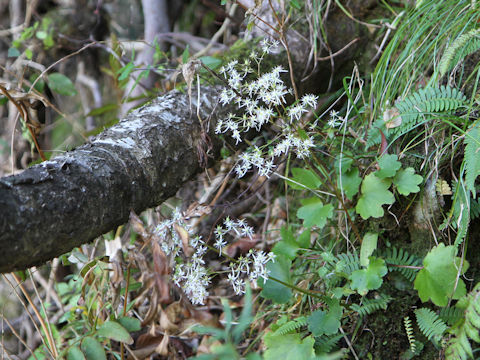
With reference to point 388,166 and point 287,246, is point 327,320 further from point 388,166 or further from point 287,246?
point 388,166

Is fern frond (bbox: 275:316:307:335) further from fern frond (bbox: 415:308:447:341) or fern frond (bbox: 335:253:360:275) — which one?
fern frond (bbox: 415:308:447:341)

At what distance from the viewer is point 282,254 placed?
1.53m

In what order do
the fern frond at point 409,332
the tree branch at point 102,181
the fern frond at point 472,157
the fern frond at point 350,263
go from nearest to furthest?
the tree branch at point 102,181 < the fern frond at point 472,157 < the fern frond at point 409,332 < the fern frond at point 350,263

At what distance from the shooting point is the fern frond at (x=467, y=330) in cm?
114

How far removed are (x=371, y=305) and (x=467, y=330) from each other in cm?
34

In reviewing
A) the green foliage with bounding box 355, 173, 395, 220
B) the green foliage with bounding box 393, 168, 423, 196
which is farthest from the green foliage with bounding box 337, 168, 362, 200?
the green foliage with bounding box 393, 168, 423, 196

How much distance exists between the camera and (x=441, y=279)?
52.1 inches

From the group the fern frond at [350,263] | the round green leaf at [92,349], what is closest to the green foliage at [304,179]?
the fern frond at [350,263]

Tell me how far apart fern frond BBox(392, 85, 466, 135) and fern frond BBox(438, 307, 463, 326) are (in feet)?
2.00

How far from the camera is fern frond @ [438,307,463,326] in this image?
1344 mm

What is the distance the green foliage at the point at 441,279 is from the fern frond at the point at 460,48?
0.63 metres

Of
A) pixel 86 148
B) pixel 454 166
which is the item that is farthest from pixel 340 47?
pixel 86 148

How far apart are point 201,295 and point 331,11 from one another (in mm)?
1706

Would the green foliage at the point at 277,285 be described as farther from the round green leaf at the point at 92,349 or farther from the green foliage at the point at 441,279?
the round green leaf at the point at 92,349
